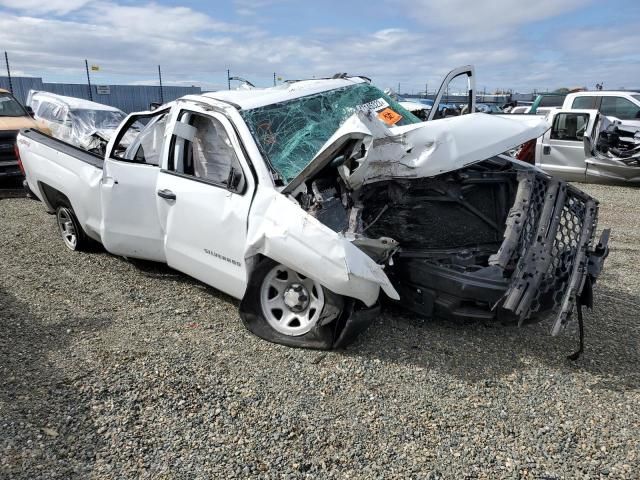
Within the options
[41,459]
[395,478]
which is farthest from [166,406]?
[395,478]

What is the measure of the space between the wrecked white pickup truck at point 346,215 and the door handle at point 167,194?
0.02 metres

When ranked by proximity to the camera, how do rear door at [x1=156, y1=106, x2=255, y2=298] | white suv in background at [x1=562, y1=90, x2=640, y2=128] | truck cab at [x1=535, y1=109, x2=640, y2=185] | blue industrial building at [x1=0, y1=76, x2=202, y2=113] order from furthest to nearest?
blue industrial building at [x1=0, y1=76, x2=202, y2=113] < white suv in background at [x1=562, y1=90, x2=640, y2=128] < truck cab at [x1=535, y1=109, x2=640, y2=185] < rear door at [x1=156, y1=106, x2=255, y2=298]

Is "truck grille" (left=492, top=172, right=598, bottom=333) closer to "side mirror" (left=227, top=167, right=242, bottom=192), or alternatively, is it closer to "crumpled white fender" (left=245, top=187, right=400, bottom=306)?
"crumpled white fender" (left=245, top=187, right=400, bottom=306)

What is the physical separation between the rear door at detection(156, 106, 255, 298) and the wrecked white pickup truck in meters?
0.01

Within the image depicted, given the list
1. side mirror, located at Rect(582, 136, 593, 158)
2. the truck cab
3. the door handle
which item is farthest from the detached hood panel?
side mirror, located at Rect(582, 136, 593, 158)

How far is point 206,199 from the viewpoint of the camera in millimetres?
4039

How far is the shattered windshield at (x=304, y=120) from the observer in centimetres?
402

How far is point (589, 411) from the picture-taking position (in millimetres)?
3021

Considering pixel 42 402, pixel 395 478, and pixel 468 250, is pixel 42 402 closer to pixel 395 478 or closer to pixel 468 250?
pixel 395 478

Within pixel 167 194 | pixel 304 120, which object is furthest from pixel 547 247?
pixel 167 194

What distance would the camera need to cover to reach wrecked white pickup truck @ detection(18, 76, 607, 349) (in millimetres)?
3391

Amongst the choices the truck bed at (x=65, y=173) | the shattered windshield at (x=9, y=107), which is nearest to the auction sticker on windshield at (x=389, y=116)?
the truck bed at (x=65, y=173)

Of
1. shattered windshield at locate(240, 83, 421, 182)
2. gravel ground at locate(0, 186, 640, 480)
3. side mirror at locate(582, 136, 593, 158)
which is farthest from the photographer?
side mirror at locate(582, 136, 593, 158)

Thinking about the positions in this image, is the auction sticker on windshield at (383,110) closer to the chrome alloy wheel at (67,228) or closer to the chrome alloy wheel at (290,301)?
the chrome alloy wheel at (290,301)
